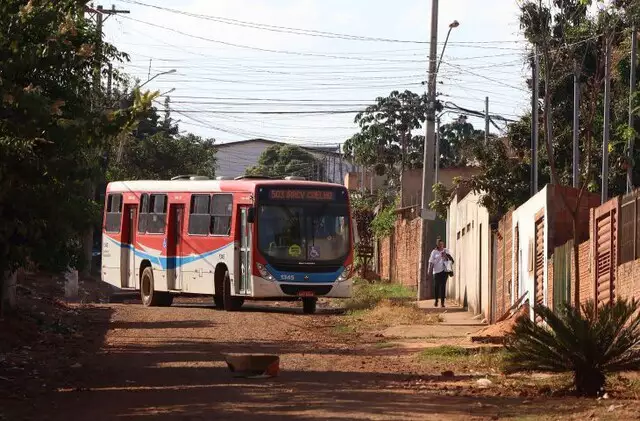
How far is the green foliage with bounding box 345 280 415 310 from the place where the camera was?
3180cm

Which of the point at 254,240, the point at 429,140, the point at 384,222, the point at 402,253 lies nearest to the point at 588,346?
the point at 254,240

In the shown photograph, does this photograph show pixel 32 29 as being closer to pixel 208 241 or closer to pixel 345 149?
pixel 208 241

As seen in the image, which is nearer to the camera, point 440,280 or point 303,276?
point 303,276

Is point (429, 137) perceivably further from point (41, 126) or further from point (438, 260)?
point (41, 126)

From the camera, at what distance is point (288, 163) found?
103000 millimetres

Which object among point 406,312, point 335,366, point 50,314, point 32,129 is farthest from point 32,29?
point 406,312

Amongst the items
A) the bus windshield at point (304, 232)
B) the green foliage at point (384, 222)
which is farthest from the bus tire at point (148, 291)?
the green foliage at point (384, 222)

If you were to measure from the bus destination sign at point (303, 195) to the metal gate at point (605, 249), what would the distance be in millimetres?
12520

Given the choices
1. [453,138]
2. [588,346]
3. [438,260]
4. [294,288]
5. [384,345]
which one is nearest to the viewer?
[588,346]

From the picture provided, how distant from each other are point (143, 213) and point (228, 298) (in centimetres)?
459

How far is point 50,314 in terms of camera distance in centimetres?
2672

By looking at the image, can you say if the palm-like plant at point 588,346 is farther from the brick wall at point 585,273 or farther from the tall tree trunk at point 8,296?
the tall tree trunk at point 8,296

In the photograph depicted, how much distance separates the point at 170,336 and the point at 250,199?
304 inches

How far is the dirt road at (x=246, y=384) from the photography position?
12.1 metres
